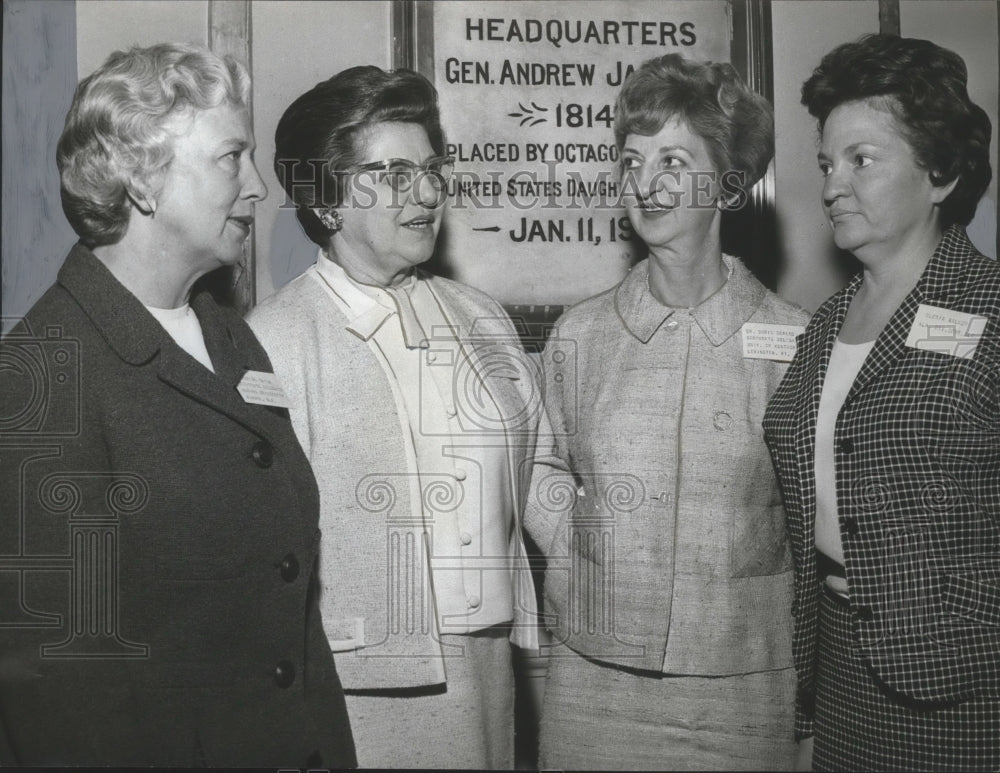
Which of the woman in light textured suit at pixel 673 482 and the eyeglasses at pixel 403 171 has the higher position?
the eyeglasses at pixel 403 171

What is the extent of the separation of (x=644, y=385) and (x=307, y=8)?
3.94 ft

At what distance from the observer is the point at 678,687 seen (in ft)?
7.38

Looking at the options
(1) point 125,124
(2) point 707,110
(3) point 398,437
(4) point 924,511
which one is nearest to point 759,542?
(4) point 924,511

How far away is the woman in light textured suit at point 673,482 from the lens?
2.25 meters

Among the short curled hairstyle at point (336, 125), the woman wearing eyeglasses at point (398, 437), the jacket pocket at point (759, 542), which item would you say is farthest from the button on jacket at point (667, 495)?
the short curled hairstyle at point (336, 125)

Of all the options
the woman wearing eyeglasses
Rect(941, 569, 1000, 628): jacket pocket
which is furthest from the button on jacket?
Rect(941, 569, 1000, 628): jacket pocket

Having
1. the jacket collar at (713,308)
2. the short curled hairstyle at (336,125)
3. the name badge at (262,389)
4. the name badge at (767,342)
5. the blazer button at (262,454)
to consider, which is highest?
the short curled hairstyle at (336,125)

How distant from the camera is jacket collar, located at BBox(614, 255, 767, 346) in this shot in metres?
2.32

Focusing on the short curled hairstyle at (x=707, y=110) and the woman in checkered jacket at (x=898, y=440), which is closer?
the woman in checkered jacket at (x=898, y=440)

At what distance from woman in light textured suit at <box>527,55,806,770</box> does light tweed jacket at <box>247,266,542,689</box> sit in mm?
320

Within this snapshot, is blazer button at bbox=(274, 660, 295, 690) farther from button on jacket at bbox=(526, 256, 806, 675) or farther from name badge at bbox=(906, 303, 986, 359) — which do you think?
name badge at bbox=(906, 303, 986, 359)

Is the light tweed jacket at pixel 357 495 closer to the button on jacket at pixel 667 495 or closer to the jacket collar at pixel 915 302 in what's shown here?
the button on jacket at pixel 667 495

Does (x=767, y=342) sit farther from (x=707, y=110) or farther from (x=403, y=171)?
(x=403, y=171)

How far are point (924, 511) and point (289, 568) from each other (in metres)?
1.28
